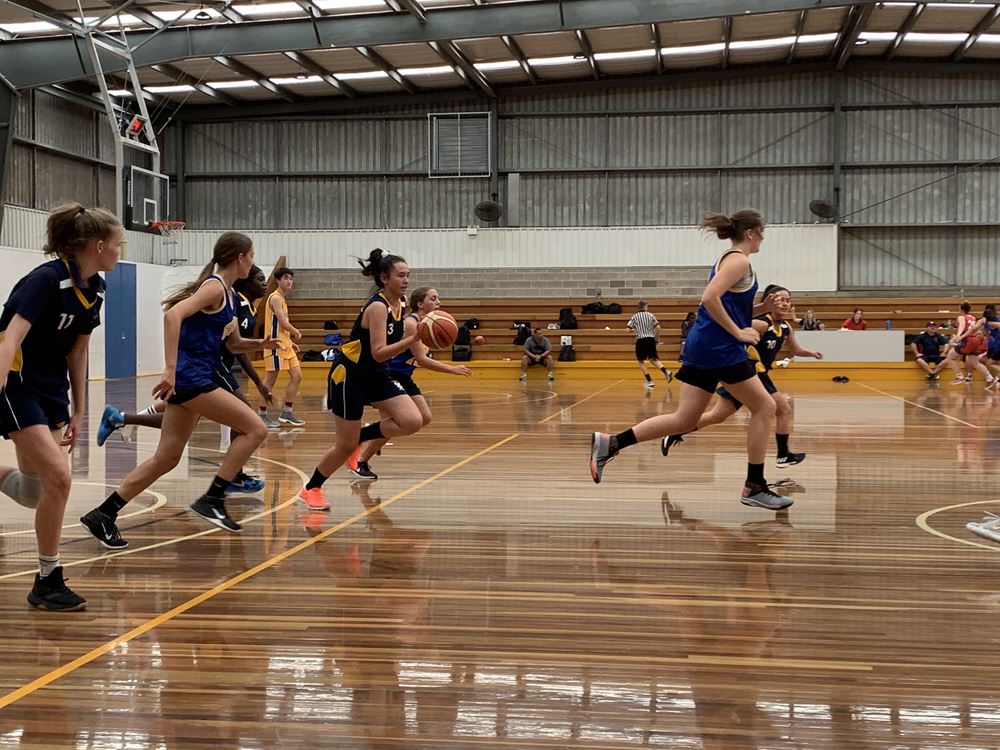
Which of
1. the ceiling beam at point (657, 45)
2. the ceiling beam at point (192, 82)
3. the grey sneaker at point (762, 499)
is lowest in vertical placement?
the grey sneaker at point (762, 499)

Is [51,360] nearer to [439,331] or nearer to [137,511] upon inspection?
[137,511]

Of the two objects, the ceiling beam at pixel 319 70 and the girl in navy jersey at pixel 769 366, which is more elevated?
the ceiling beam at pixel 319 70

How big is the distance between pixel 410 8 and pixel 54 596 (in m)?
17.2

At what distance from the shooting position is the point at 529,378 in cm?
2252

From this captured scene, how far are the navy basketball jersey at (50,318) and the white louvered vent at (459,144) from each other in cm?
2258

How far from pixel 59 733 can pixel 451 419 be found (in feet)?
32.9

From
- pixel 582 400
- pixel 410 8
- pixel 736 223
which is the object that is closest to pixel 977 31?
pixel 410 8

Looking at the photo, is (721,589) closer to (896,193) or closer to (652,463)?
(652,463)

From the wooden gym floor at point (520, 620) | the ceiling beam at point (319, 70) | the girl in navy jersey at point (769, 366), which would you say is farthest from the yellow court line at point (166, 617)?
the ceiling beam at point (319, 70)

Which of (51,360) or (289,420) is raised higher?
(51,360)

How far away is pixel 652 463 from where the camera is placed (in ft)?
27.4

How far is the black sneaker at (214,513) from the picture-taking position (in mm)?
5246

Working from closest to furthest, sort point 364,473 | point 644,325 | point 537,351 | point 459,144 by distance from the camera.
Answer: point 364,473 < point 644,325 < point 537,351 < point 459,144

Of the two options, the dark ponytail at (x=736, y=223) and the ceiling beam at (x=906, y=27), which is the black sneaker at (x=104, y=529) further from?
the ceiling beam at (x=906, y=27)
